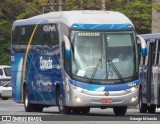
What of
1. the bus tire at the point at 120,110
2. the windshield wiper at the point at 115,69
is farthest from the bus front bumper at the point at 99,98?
the bus tire at the point at 120,110

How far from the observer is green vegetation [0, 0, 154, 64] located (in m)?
50.8

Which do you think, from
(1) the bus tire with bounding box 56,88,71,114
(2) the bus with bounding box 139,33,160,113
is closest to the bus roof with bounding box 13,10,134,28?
(1) the bus tire with bounding box 56,88,71,114

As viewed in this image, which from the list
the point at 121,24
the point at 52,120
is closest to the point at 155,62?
the point at 121,24

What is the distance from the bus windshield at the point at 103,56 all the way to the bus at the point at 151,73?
3.29m

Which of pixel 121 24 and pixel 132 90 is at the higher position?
pixel 121 24

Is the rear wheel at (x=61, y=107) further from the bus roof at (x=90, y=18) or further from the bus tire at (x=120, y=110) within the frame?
the bus roof at (x=90, y=18)

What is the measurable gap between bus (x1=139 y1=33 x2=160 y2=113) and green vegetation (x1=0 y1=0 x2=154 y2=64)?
12.4 metres

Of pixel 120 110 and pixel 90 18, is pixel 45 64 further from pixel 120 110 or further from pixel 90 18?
pixel 120 110

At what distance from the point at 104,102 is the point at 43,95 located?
408 centimetres

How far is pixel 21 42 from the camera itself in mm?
33031

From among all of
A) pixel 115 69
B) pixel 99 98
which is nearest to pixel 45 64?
pixel 115 69

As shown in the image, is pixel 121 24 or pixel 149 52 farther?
pixel 149 52

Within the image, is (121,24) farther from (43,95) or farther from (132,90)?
(43,95)

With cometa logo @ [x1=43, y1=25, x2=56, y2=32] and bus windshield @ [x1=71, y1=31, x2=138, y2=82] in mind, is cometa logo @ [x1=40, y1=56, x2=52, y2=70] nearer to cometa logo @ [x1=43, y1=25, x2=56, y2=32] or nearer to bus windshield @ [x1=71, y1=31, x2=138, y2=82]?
cometa logo @ [x1=43, y1=25, x2=56, y2=32]
